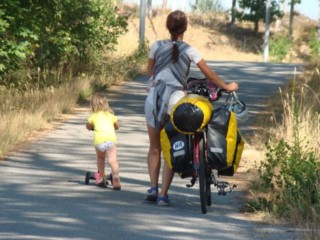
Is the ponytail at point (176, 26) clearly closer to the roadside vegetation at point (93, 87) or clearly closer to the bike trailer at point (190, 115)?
the bike trailer at point (190, 115)

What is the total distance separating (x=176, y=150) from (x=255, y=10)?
5929 centimetres

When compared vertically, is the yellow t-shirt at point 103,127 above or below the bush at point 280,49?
above

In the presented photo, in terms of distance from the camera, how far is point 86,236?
859 centimetres

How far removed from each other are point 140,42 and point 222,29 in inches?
1620

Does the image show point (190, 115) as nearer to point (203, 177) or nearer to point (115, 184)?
point (203, 177)

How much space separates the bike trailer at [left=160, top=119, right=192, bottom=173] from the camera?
9906mm

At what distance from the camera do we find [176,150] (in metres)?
9.92

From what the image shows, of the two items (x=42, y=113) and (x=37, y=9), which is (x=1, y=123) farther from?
(x=37, y=9)

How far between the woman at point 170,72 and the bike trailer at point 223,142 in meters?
0.39

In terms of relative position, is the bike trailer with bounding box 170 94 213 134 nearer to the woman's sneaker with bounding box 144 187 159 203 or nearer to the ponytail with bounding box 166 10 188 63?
the ponytail with bounding box 166 10 188 63

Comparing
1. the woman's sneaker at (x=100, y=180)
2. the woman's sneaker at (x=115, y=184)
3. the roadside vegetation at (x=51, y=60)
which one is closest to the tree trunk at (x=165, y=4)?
the roadside vegetation at (x=51, y=60)

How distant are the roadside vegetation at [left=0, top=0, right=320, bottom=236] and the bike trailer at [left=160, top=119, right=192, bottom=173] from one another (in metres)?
0.82

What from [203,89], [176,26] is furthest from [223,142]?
[176,26]

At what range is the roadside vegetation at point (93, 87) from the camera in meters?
10.4
